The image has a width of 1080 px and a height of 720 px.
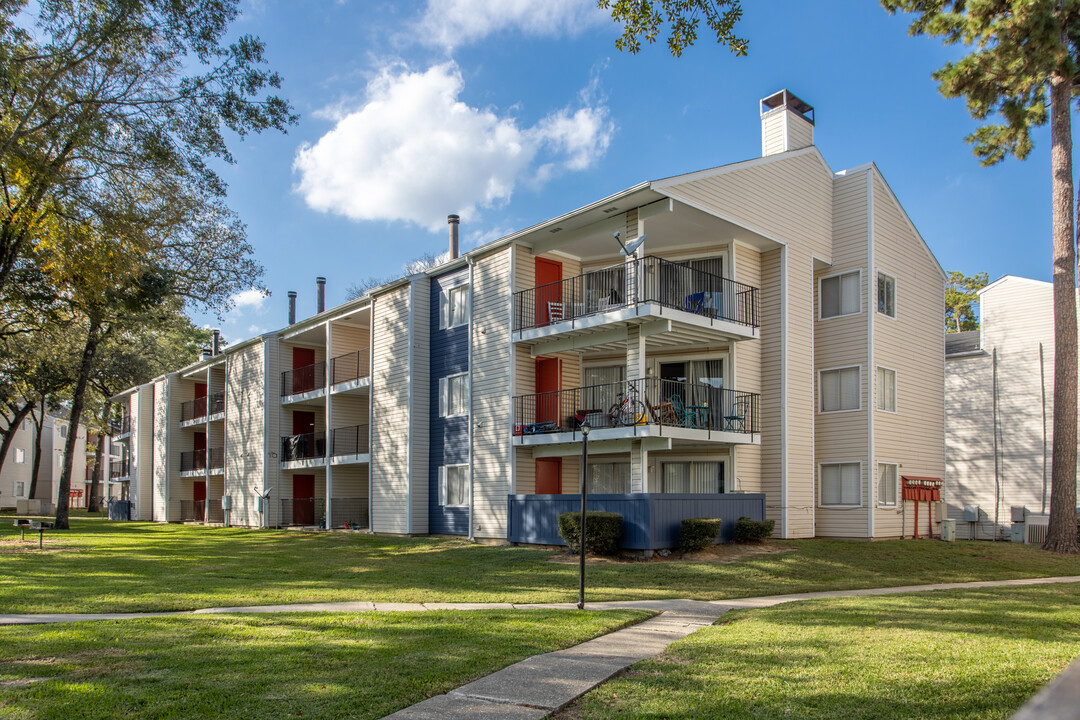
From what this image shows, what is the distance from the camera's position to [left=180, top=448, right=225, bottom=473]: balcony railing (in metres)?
37.8

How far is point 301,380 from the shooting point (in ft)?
110

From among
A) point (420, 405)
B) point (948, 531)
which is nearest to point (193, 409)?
point (420, 405)

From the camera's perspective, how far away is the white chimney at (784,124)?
24.8 meters

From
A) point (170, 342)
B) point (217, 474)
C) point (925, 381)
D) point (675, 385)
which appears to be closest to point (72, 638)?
point (675, 385)

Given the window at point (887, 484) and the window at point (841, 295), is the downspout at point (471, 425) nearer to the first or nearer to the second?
the window at point (841, 295)

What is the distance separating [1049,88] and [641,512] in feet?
56.4

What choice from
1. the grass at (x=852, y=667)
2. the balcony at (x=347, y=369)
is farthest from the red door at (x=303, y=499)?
the grass at (x=852, y=667)

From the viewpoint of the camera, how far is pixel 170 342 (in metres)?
53.8

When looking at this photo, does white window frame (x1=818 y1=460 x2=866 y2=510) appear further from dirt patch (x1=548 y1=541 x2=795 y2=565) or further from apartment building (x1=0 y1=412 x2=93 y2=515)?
apartment building (x1=0 y1=412 x2=93 y2=515)

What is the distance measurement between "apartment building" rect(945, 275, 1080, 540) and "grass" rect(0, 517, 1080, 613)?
7.08m

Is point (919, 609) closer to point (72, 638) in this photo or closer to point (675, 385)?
point (72, 638)

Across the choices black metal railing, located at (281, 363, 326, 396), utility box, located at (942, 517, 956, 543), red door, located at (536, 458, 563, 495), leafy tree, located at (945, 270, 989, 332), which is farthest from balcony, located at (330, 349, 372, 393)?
leafy tree, located at (945, 270, 989, 332)

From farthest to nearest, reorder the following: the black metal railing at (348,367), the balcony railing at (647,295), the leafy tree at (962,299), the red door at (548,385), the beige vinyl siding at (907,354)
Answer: the leafy tree at (962,299)
the black metal railing at (348,367)
the beige vinyl siding at (907,354)
the red door at (548,385)
the balcony railing at (647,295)

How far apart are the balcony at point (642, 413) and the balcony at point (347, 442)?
8873 millimetres
